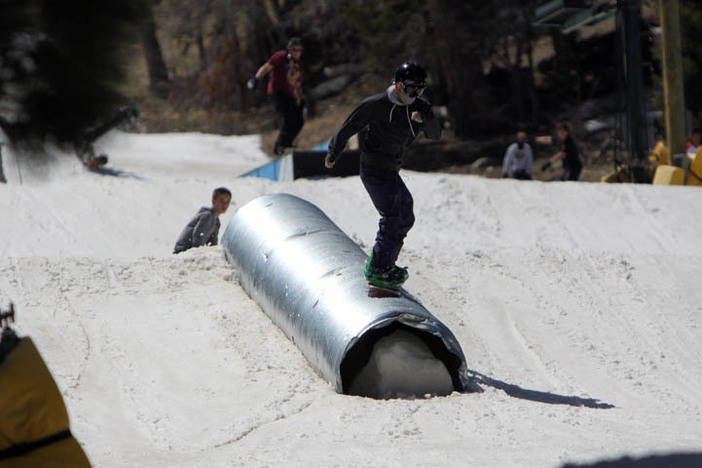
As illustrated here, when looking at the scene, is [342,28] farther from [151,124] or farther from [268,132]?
[151,124]

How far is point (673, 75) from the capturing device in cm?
1634

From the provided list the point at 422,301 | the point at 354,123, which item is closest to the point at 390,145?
the point at 354,123

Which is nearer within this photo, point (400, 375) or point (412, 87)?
point (400, 375)

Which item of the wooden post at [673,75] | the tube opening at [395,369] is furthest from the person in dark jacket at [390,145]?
the wooden post at [673,75]

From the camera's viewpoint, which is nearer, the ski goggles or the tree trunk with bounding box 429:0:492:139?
the ski goggles

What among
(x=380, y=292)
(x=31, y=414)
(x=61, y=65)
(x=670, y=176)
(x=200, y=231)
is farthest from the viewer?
(x=670, y=176)

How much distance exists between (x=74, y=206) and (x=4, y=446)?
8885 millimetres

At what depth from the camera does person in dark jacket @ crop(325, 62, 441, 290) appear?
762cm

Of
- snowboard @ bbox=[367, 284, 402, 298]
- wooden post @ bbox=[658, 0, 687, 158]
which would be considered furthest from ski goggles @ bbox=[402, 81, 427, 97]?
wooden post @ bbox=[658, 0, 687, 158]

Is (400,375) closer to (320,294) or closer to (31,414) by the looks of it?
(320,294)

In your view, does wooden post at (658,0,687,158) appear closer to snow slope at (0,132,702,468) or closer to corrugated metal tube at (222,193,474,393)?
snow slope at (0,132,702,468)

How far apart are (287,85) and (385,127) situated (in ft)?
20.3

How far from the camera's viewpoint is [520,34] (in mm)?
27062

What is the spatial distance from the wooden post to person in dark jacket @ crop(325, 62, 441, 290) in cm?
985
